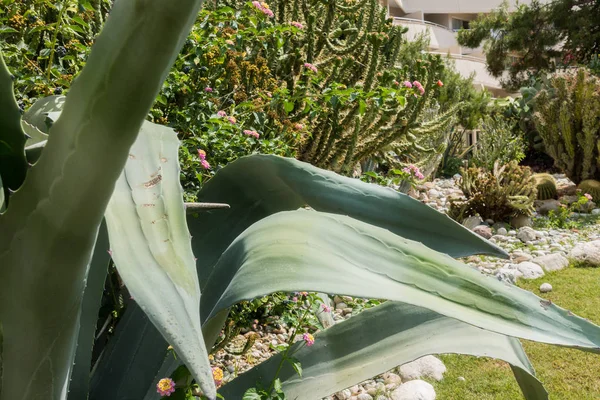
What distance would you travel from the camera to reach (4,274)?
1.99 feet

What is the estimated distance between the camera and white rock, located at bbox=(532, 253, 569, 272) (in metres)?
4.80

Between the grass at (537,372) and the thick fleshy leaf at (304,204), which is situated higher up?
the thick fleshy leaf at (304,204)

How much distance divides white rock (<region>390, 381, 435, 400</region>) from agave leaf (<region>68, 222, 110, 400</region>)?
5.92 feet

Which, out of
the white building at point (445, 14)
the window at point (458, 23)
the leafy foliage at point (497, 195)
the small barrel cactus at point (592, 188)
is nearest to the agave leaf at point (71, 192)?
the leafy foliage at point (497, 195)

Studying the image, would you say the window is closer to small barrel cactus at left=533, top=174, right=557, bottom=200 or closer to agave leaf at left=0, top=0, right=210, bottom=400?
small barrel cactus at left=533, top=174, right=557, bottom=200

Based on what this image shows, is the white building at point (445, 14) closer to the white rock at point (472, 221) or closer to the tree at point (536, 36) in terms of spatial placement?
the tree at point (536, 36)

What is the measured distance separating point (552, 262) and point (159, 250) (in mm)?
4820

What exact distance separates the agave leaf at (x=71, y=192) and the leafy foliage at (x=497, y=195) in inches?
244

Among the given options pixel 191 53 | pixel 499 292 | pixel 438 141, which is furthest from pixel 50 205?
pixel 438 141

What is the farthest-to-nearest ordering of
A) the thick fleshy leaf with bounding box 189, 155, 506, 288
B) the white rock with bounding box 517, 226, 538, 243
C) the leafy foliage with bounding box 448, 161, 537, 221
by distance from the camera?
1. the leafy foliage with bounding box 448, 161, 537, 221
2. the white rock with bounding box 517, 226, 538, 243
3. the thick fleshy leaf with bounding box 189, 155, 506, 288

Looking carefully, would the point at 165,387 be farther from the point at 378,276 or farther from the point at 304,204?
the point at 378,276

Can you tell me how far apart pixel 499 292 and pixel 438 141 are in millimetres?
10105

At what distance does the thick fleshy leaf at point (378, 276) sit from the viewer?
583 millimetres

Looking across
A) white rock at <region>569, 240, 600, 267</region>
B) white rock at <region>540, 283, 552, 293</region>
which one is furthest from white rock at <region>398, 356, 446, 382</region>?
white rock at <region>569, 240, 600, 267</region>
